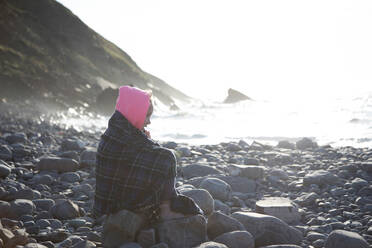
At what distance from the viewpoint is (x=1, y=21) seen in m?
34.2

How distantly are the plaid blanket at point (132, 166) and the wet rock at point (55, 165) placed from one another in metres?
3.14

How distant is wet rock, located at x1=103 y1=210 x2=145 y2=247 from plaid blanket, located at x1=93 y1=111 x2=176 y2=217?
94 millimetres

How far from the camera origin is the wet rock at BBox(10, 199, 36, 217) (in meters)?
3.84

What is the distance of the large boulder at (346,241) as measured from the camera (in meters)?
2.98

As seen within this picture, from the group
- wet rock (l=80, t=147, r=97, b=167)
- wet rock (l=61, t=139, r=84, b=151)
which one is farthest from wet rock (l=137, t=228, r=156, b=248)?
wet rock (l=61, t=139, r=84, b=151)

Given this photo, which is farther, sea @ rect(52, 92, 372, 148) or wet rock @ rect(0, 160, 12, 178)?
sea @ rect(52, 92, 372, 148)

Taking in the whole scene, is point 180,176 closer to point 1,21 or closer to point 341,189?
point 341,189

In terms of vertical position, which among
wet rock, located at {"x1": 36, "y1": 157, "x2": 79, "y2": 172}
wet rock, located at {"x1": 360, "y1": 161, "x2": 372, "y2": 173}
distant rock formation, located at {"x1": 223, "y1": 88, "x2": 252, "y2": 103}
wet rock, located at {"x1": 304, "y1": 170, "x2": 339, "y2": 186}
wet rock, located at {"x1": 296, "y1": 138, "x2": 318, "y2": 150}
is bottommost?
wet rock, located at {"x1": 36, "y1": 157, "x2": 79, "y2": 172}

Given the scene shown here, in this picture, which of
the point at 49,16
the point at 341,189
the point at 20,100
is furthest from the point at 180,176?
the point at 49,16

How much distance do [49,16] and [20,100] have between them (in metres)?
27.4

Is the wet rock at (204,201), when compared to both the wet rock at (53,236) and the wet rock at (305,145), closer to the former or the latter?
the wet rock at (53,236)

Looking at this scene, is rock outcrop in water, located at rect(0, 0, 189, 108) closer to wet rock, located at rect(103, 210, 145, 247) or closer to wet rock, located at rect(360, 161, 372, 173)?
wet rock, located at rect(360, 161, 372, 173)

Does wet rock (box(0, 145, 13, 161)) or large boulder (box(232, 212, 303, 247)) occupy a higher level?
large boulder (box(232, 212, 303, 247))

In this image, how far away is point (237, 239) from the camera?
3109mm
